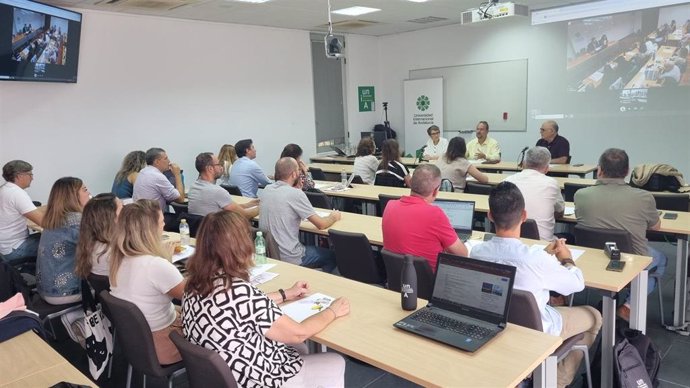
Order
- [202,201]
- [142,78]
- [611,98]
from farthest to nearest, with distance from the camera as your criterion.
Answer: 1. [611,98]
2. [142,78]
3. [202,201]

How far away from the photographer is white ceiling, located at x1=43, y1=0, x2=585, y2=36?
695 centimetres

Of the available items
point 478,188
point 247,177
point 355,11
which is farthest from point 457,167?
point 355,11

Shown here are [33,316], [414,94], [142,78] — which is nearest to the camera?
[33,316]

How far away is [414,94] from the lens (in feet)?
35.2

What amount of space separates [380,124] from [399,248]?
8.40 metres

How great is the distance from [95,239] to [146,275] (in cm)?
77

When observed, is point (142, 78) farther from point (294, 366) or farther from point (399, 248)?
point (294, 366)

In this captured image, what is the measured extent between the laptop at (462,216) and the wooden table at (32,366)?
249cm

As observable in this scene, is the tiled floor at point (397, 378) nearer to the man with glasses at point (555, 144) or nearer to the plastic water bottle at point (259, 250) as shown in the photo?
the plastic water bottle at point (259, 250)

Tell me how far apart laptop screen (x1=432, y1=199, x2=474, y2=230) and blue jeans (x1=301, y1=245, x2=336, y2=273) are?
3.48 ft

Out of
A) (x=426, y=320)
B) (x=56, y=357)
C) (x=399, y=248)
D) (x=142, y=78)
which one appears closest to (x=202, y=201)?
(x=399, y=248)

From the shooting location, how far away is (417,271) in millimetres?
2826

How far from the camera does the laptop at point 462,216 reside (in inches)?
148


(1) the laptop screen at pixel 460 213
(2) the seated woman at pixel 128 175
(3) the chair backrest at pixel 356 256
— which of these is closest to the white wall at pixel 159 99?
(2) the seated woman at pixel 128 175
